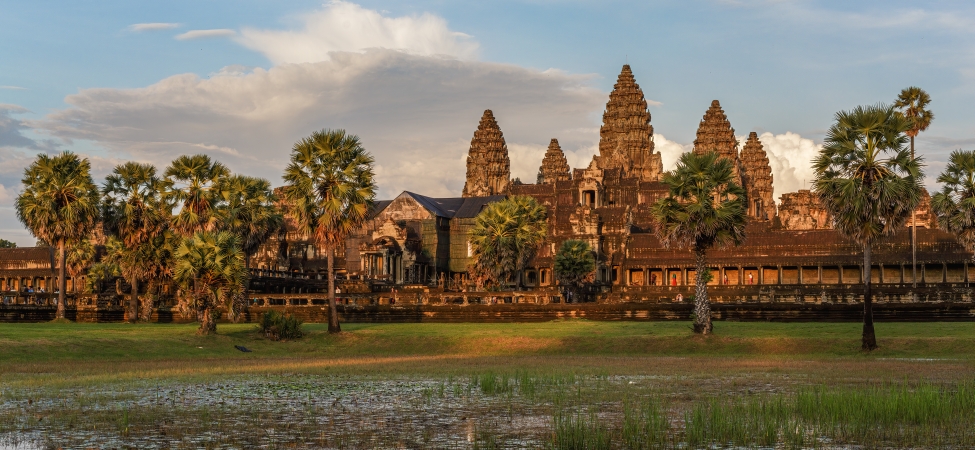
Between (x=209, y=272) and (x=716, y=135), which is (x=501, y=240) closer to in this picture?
(x=209, y=272)

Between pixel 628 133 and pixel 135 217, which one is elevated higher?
pixel 628 133

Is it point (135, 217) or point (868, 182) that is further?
point (135, 217)

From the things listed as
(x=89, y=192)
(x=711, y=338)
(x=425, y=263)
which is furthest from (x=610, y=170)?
(x=711, y=338)

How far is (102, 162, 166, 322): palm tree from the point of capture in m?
62.7

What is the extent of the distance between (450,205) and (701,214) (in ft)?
259

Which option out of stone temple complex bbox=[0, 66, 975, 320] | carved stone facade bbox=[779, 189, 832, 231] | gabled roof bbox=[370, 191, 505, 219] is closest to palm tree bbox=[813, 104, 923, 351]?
stone temple complex bbox=[0, 66, 975, 320]

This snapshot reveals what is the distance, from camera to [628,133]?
468 ft

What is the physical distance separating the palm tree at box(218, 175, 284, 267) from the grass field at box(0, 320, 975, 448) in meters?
21.9

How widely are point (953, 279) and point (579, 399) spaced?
6996cm

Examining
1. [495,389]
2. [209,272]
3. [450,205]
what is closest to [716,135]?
[450,205]

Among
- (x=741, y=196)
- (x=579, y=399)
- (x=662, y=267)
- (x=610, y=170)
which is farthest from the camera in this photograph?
(x=610, y=170)

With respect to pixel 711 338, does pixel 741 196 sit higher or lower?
higher

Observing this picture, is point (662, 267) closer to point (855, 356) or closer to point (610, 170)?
point (610, 170)

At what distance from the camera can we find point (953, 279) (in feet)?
279
